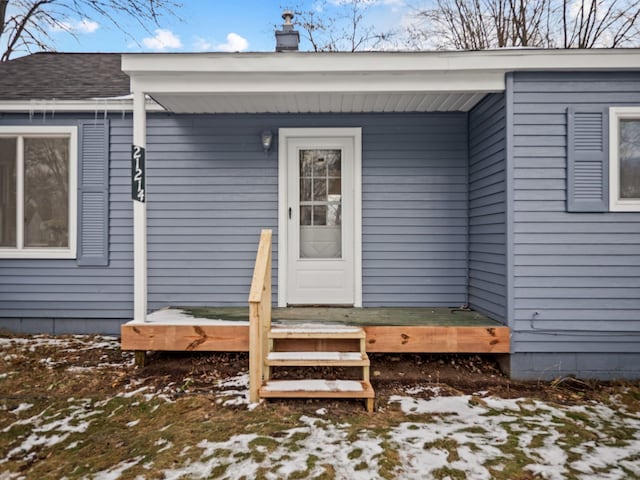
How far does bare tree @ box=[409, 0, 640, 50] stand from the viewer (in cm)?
1029

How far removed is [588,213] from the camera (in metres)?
3.65

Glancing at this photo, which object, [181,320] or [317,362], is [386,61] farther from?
[181,320]

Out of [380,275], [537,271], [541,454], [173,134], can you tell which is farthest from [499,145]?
[173,134]

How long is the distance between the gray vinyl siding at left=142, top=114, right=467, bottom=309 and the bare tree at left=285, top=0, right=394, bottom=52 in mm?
8105

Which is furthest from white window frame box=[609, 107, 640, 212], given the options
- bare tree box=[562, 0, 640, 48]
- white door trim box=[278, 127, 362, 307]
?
bare tree box=[562, 0, 640, 48]

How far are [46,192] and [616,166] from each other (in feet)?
18.4

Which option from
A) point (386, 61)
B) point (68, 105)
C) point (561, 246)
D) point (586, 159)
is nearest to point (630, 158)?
point (586, 159)

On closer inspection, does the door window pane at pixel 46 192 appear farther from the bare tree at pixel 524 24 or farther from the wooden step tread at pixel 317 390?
the bare tree at pixel 524 24

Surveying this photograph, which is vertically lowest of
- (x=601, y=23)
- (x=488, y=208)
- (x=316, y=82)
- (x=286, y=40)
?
(x=488, y=208)

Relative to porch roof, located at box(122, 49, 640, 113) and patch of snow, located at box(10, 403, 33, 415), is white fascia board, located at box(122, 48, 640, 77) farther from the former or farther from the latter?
patch of snow, located at box(10, 403, 33, 415)

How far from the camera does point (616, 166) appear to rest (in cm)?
360

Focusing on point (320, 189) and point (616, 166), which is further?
point (320, 189)

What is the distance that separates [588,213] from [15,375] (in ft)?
16.4

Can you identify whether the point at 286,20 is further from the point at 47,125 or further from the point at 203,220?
the point at 47,125
